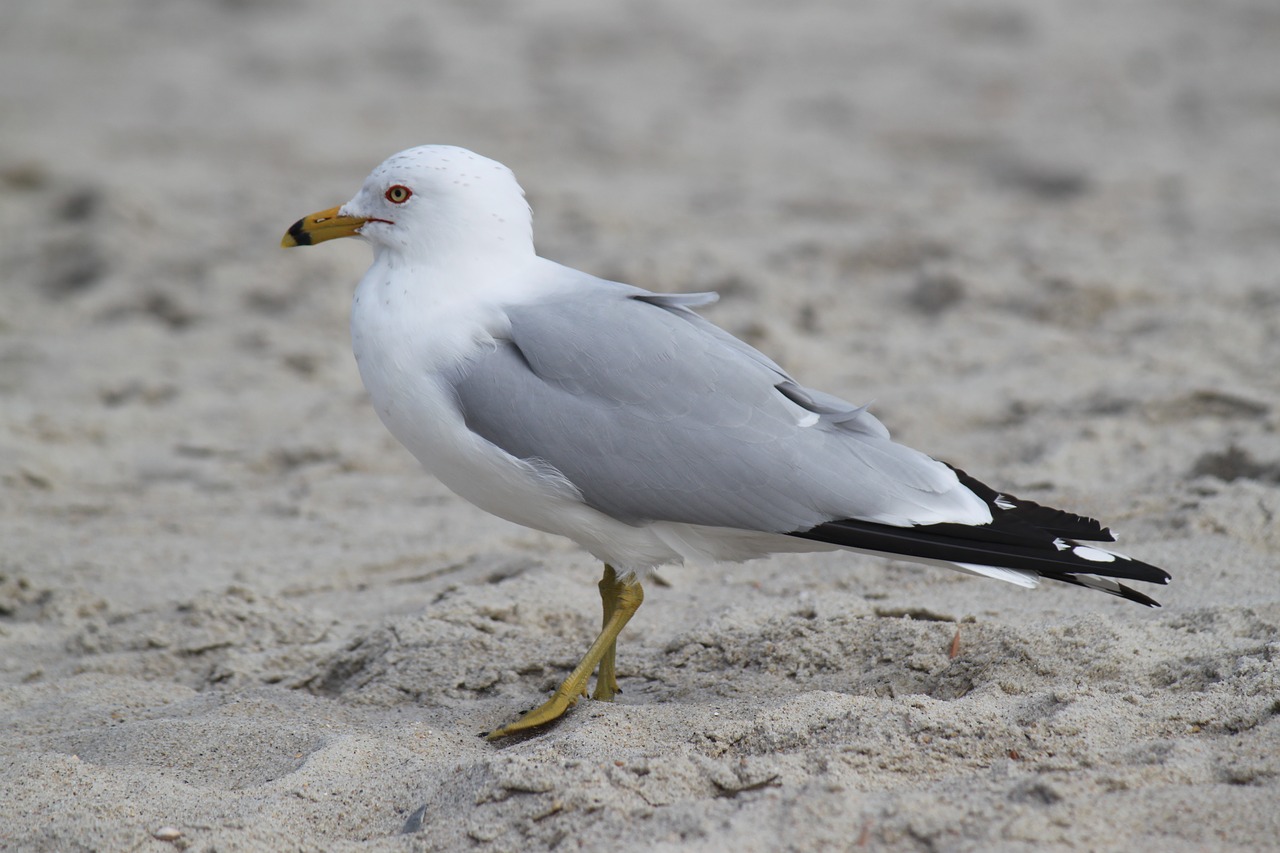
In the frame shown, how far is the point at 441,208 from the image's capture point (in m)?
3.12

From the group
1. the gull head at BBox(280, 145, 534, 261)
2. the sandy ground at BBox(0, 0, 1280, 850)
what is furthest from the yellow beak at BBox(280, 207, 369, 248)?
the sandy ground at BBox(0, 0, 1280, 850)

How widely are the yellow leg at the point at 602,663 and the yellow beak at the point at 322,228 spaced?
105 cm

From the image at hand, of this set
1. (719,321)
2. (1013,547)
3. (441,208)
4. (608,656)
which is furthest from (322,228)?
(719,321)

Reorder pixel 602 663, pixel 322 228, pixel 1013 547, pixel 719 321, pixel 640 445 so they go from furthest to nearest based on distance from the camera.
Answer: pixel 719 321, pixel 322 228, pixel 602 663, pixel 640 445, pixel 1013 547

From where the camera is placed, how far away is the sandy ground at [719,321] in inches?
94.0

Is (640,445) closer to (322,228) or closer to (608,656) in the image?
(608,656)

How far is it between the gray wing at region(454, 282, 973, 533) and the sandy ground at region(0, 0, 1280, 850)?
1.35ft

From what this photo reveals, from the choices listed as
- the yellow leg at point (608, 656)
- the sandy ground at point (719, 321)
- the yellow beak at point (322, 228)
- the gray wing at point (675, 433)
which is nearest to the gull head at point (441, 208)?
the yellow beak at point (322, 228)

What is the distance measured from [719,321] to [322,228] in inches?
98.8

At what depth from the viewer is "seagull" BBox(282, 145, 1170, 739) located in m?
2.78

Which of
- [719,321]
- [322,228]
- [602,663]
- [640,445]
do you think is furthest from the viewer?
[719,321]

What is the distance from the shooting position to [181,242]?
6492 millimetres

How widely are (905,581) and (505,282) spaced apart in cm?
137

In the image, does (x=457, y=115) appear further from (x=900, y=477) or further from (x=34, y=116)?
(x=900, y=477)
